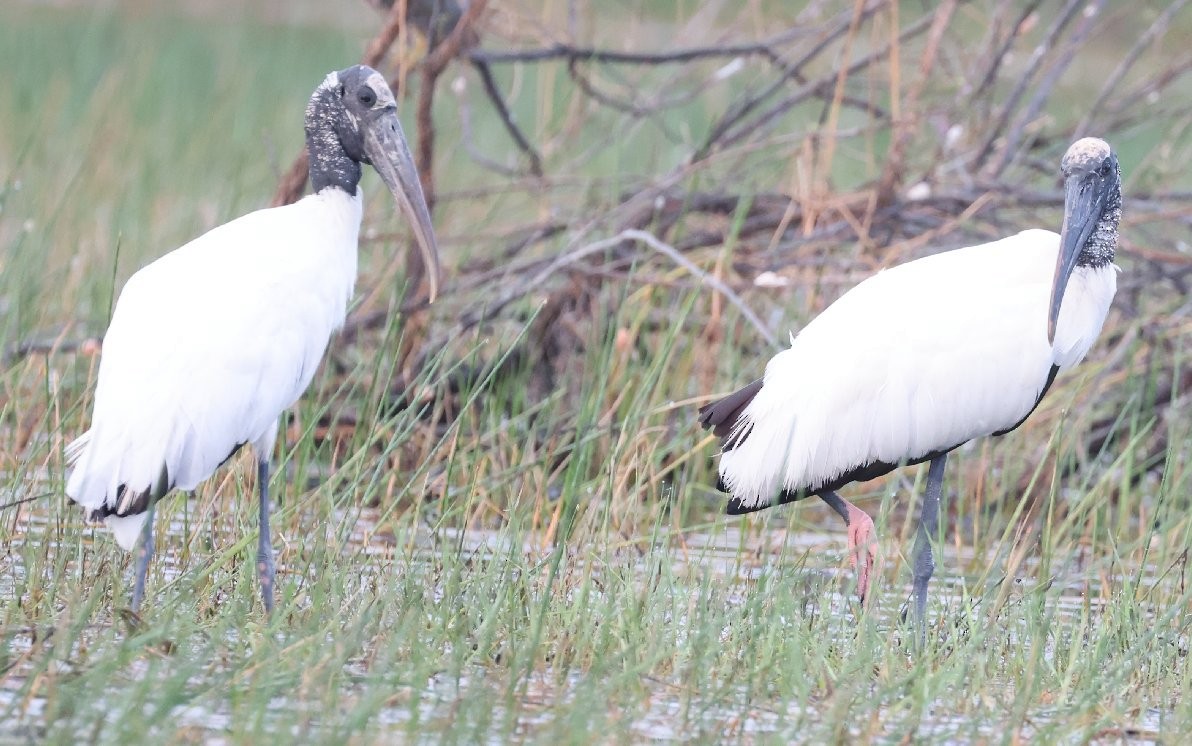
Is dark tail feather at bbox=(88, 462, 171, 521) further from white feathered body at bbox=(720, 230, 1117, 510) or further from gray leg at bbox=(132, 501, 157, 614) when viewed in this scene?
white feathered body at bbox=(720, 230, 1117, 510)

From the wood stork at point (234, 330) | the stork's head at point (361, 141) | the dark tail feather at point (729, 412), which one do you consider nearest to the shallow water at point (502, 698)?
the wood stork at point (234, 330)

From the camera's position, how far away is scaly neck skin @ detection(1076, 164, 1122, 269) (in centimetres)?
504

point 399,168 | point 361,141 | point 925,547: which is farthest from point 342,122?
point 925,547

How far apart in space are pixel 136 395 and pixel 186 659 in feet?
3.21

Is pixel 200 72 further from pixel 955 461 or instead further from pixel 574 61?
pixel 955 461

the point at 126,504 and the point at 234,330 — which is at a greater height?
the point at 234,330

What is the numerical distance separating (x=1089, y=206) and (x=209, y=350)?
2.40 metres

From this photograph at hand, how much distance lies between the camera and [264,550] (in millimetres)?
4285

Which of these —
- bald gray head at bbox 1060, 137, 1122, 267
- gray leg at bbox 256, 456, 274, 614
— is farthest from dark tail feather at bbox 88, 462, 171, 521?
bald gray head at bbox 1060, 137, 1122, 267

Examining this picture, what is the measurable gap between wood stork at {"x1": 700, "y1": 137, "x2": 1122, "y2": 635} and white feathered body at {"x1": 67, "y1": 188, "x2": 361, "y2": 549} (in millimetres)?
1207

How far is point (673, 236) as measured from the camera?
21.7 feet

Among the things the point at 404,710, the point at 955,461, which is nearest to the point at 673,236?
the point at 955,461

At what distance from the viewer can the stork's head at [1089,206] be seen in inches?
189

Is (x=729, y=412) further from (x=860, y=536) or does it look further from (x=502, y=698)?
(x=502, y=698)
